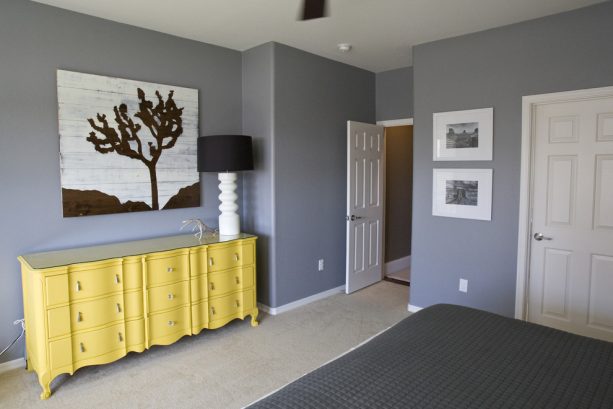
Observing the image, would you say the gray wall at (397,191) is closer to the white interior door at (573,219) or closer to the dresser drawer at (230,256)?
the white interior door at (573,219)

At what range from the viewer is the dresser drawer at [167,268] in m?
2.95

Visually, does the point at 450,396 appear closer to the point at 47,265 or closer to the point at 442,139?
the point at 47,265

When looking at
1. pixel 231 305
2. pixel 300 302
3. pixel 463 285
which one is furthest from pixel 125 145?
pixel 463 285

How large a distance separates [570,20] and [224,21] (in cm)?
264

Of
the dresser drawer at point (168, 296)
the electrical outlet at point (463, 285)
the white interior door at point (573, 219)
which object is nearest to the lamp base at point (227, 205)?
the dresser drawer at point (168, 296)

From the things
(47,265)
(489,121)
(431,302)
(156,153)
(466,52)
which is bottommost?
(431,302)

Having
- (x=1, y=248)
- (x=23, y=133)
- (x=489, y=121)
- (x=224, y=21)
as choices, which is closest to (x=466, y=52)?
(x=489, y=121)

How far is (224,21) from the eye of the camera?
3234 mm

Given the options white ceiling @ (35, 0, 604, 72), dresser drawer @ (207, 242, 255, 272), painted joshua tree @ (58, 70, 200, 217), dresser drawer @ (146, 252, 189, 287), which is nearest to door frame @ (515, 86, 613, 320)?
white ceiling @ (35, 0, 604, 72)

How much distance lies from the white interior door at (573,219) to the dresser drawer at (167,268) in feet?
9.21

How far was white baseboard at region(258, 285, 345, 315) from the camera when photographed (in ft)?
13.0

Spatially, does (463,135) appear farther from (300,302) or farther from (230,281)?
(230,281)

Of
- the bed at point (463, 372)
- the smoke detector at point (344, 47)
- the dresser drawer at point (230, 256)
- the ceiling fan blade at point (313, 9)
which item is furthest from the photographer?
the smoke detector at point (344, 47)

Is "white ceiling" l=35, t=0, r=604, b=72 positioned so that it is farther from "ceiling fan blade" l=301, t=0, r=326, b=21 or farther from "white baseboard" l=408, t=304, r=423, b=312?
"white baseboard" l=408, t=304, r=423, b=312
